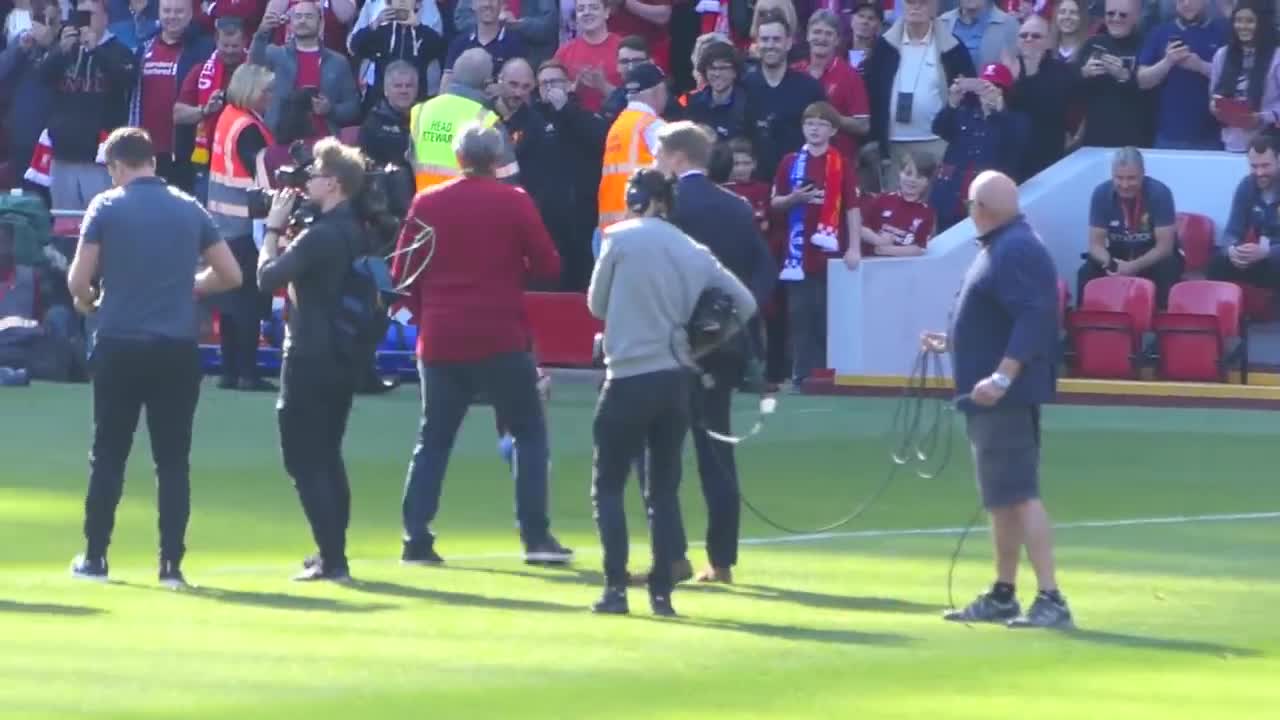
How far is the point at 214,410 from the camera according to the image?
66.5ft

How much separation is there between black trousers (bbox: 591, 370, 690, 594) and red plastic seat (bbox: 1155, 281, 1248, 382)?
1066 cm

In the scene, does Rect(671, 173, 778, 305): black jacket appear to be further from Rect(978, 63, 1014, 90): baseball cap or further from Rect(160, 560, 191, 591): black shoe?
Rect(978, 63, 1014, 90): baseball cap

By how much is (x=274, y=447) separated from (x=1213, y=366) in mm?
7484

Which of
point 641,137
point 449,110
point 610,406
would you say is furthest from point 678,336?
point 449,110

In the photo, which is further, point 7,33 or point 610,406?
point 7,33

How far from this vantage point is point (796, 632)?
11.0 meters

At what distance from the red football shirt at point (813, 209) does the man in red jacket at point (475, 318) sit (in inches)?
355

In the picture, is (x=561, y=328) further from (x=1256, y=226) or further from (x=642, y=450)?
(x=642, y=450)

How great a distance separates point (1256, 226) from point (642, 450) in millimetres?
11379

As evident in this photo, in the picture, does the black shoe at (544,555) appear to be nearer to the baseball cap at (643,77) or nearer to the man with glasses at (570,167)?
the baseball cap at (643,77)

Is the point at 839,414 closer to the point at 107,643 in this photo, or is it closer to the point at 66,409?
the point at 66,409

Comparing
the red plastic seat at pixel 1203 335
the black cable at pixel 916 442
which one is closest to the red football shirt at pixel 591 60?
the black cable at pixel 916 442

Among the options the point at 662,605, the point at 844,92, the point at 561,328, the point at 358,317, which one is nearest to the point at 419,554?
the point at 358,317

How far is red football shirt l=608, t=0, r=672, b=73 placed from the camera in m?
23.9
